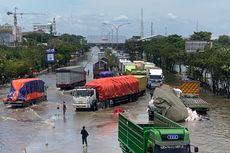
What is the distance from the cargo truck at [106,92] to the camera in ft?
159

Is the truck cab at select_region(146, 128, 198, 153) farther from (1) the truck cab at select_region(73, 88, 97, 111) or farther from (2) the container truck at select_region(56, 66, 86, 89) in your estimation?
(2) the container truck at select_region(56, 66, 86, 89)

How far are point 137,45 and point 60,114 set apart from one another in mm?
145324

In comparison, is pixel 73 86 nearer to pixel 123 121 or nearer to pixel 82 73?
pixel 82 73

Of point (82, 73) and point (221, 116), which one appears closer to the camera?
point (221, 116)

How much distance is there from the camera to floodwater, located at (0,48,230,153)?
103 feet

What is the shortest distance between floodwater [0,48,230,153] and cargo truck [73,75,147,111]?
0.98m

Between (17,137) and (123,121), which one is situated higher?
(123,121)

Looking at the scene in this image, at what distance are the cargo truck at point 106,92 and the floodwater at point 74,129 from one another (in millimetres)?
978

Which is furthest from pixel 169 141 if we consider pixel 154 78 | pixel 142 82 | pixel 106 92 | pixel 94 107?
pixel 154 78

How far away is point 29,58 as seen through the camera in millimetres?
106938

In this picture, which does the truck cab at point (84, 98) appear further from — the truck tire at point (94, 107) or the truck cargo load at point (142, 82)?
the truck cargo load at point (142, 82)

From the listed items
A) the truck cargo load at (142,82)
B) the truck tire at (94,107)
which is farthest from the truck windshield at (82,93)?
the truck cargo load at (142,82)

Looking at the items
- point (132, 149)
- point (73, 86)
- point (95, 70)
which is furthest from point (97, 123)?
point (95, 70)

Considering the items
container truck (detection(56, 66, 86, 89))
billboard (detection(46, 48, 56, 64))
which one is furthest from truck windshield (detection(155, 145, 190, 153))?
billboard (detection(46, 48, 56, 64))
